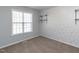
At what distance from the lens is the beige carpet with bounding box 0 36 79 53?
1.37 metres

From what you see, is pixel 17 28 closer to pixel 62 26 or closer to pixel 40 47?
pixel 40 47

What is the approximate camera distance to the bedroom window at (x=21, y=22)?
1.37 metres

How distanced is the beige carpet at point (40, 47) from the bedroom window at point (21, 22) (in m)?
0.19

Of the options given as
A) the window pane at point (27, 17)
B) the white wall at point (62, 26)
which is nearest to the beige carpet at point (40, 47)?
the white wall at point (62, 26)

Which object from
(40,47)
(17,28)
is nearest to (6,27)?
(17,28)

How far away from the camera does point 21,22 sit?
4.67 ft

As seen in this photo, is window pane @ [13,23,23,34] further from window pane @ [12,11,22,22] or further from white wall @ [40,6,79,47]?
white wall @ [40,6,79,47]

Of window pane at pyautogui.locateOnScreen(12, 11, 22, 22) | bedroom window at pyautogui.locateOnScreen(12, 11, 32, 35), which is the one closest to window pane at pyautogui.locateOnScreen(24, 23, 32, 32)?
bedroom window at pyautogui.locateOnScreen(12, 11, 32, 35)

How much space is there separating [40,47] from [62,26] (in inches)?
18.8

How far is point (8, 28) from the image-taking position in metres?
1.34

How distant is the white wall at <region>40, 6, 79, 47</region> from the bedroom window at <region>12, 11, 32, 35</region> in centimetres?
22

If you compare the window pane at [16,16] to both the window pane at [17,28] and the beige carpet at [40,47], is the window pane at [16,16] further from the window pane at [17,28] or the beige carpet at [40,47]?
the beige carpet at [40,47]

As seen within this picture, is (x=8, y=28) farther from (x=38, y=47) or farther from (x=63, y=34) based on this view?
(x=63, y=34)
